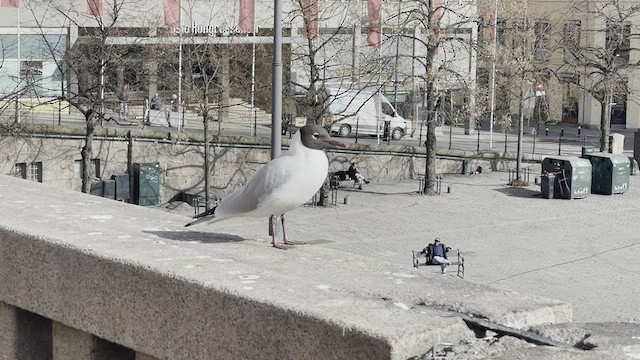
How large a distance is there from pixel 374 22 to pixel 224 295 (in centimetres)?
3422

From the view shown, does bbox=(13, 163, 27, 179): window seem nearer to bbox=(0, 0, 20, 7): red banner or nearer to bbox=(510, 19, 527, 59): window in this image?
bbox=(0, 0, 20, 7): red banner

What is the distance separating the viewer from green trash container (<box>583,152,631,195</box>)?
37531 mm

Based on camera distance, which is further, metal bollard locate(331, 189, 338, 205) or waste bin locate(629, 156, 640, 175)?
waste bin locate(629, 156, 640, 175)

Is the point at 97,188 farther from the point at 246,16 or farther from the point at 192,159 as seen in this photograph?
the point at 246,16

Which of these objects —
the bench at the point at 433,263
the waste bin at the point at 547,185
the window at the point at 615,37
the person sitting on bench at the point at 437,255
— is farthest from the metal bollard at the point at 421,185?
the person sitting on bench at the point at 437,255

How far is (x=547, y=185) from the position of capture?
3662 centimetres

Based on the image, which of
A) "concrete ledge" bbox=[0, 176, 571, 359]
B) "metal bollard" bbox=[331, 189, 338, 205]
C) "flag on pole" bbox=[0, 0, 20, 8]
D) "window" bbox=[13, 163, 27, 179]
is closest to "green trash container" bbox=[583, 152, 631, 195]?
"metal bollard" bbox=[331, 189, 338, 205]

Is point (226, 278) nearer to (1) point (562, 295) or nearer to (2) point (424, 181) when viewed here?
(1) point (562, 295)

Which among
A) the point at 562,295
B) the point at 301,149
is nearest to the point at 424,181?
the point at 562,295

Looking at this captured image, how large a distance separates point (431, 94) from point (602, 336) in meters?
34.3

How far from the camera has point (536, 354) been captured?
3.74 meters

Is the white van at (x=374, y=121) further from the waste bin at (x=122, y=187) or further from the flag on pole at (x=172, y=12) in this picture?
the waste bin at (x=122, y=187)

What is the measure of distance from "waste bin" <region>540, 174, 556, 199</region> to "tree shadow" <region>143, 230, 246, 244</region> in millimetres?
30988

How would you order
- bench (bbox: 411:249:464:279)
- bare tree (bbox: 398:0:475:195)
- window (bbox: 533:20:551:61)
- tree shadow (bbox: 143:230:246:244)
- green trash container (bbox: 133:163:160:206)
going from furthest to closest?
window (bbox: 533:20:551:61) < bare tree (bbox: 398:0:475:195) < green trash container (bbox: 133:163:160:206) < bench (bbox: 411:249:464:279) < tree shadow (bbox: 143:230:246:244)
